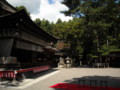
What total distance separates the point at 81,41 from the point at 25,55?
55.0 ft

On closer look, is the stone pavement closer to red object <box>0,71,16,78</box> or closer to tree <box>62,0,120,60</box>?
red object <box>0,71,16,78</box>

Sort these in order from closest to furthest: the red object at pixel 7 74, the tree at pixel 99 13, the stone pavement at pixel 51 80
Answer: the stone pavement at pixel 51 80
the red object at pixel 7 74
the tree at pixel 99 13

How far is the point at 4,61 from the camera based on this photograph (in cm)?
985

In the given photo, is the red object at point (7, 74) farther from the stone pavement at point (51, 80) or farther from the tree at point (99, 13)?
the tree at point (99, 13)

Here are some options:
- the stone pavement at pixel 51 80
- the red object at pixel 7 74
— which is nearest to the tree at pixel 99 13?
the stone pavement at pixel 51 80

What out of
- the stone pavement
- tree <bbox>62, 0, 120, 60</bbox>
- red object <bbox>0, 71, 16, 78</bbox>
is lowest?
the stone pavement

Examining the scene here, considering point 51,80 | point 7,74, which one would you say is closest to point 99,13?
point 51,80

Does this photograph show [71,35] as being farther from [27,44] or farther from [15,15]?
[15,15]

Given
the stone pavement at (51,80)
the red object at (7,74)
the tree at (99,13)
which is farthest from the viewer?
the tree at (99,13)

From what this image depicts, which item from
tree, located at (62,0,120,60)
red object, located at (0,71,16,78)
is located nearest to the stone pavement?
red object, located at (0,71,16,78)

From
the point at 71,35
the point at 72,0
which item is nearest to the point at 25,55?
the point at 72,0

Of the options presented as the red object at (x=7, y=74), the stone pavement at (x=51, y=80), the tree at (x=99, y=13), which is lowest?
the stone pavement at (x=51, y=80)

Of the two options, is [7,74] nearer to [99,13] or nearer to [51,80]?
[51,80]

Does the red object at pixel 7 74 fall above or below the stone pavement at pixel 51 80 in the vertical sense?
above
